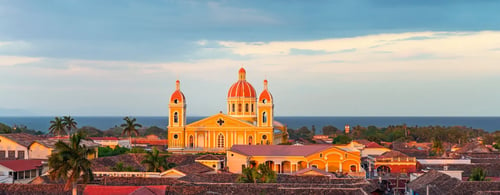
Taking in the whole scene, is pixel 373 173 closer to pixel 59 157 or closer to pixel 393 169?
pixel 393 169

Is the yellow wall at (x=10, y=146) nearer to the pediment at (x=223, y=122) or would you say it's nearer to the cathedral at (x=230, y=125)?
the cathedral at (x=230, y=125)

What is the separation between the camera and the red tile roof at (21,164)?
56062mm

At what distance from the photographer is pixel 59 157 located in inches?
1607

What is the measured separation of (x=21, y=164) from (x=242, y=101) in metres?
38.7

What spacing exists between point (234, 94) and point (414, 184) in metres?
42.2

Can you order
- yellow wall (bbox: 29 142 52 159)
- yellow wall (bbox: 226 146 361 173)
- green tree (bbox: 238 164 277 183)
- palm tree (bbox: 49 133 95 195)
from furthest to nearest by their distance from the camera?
yellow wall (bbox: 226 146 361 173)
yellow wall (bbox: 29 142 52 159)
green tree (bbox: 238 164 277 183)
palm tree (bbox: 49 133 95 195)

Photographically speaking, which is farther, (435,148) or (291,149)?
(435,148)

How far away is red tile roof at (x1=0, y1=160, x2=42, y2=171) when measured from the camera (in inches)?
2207

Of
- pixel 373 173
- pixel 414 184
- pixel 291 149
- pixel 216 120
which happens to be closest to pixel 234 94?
pixel 216 120

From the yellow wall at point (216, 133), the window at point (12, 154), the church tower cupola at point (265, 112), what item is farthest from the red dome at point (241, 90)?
the window at point (12, 154)

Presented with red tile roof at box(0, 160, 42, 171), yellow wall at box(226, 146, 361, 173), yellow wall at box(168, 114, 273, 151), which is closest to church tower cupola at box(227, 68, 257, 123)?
yellow wall at box(168, 114, 273, 151)

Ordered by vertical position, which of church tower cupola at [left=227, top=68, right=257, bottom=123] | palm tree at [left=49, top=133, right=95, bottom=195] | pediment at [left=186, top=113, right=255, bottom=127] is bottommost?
palm tree at [left=49, top=133, right=95, bottom=195]

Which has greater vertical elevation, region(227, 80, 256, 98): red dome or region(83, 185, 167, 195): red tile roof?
region(227, 80, 256, 98): red dome

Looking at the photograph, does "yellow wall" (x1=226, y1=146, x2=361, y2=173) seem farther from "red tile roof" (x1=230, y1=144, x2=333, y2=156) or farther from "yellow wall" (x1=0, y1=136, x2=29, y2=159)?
"yellow wall" (x1=0, y1=136, x2=29, y2=159)
